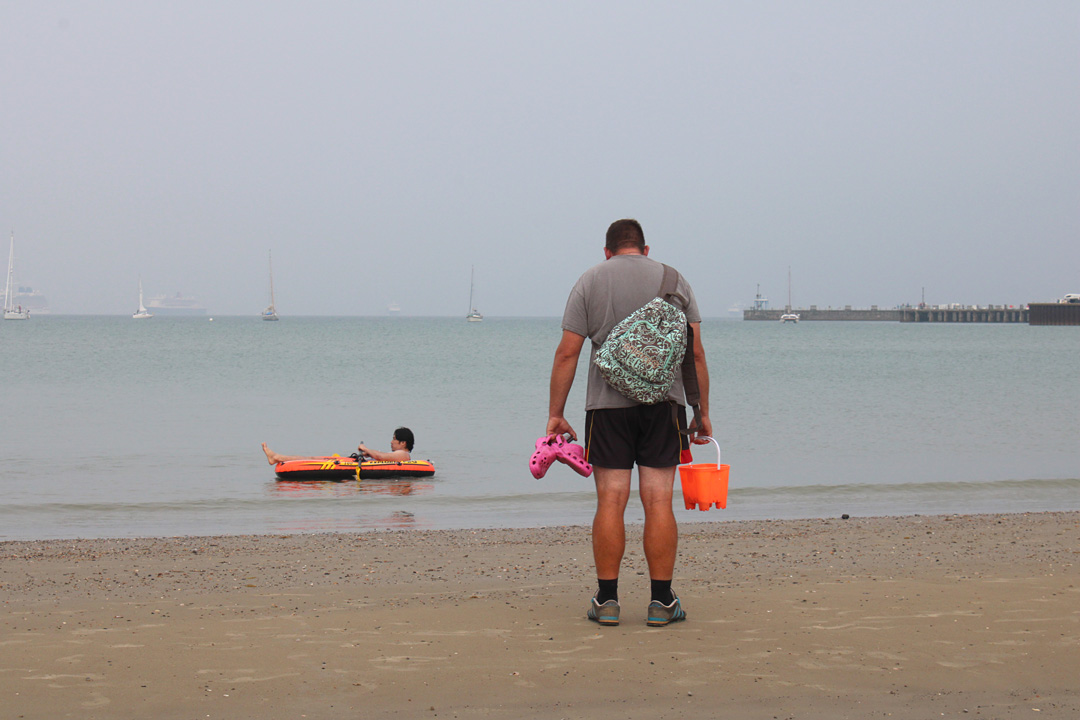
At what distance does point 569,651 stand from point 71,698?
1.95 m

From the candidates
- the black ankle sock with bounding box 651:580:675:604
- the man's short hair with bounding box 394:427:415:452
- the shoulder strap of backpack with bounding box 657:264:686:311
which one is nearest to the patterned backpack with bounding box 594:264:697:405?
the shoulder strap of backpack with bounding box 657:264:686:311

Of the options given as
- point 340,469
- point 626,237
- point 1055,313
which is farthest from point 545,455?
point 1055,313

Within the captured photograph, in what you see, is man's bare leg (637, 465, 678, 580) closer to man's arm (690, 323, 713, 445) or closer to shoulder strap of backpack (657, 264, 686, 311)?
man's arm (690, 323, 713, 445)

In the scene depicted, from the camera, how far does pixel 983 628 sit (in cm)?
467

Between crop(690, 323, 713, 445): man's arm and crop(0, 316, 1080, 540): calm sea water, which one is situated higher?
crop(690, 323, 713, 445): man's arm

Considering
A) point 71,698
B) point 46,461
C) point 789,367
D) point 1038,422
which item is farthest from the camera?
point 789,367

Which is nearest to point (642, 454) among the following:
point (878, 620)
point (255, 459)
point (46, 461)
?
point (878, 620)

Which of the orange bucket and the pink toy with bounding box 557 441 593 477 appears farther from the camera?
the orange bucket

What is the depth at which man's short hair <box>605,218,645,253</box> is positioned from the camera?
4.84 meters

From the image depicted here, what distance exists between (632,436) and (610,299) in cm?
65

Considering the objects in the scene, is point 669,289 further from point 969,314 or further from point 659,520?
point 969,314

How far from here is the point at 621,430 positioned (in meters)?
4.67

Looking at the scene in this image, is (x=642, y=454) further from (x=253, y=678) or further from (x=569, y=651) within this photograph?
(x=253, y=678)

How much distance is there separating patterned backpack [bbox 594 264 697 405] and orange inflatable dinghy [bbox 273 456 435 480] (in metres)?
9.16
